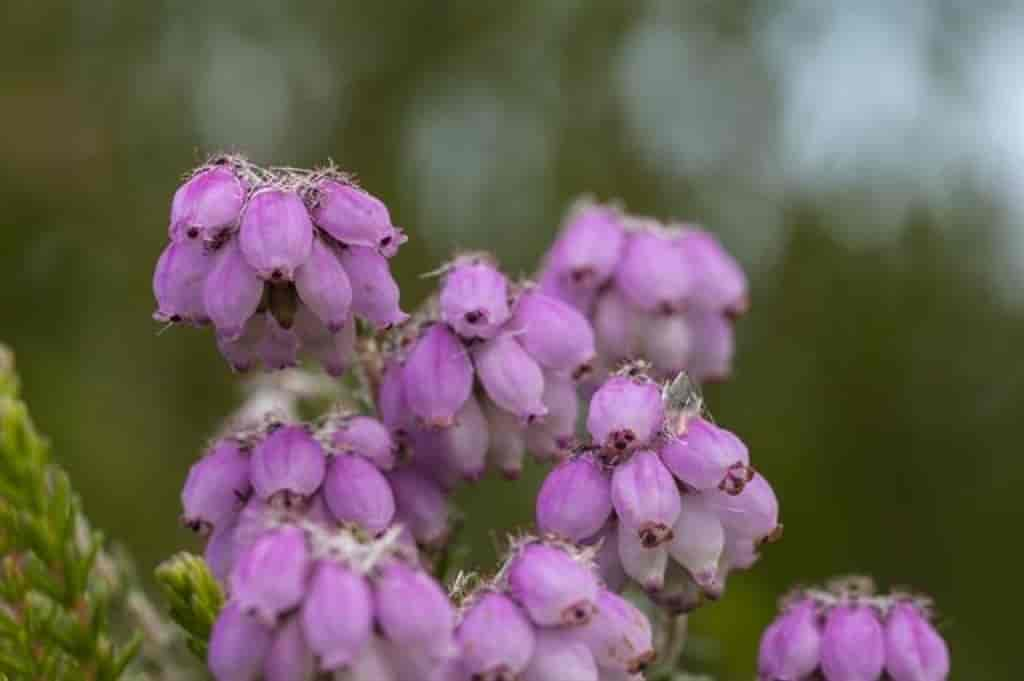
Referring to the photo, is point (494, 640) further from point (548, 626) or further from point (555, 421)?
point (555, 421)

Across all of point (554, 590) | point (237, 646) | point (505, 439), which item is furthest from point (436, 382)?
point (237, 646)

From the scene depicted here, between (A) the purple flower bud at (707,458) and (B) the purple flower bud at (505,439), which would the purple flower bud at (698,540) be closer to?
(A) the purple flower bud at (707,458)

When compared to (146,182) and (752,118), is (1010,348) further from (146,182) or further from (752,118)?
(146,182)

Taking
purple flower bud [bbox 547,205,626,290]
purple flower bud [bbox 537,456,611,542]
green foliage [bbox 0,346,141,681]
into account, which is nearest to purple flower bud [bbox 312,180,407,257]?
purple flower bud [bbox 537,456,611,542]

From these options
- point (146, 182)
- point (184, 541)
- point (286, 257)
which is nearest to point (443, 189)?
point (146, 182)

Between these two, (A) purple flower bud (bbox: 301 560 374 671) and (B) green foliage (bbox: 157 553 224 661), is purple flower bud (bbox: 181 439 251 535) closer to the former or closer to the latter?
(B) green foliage (bbox: 157 553 224 661)

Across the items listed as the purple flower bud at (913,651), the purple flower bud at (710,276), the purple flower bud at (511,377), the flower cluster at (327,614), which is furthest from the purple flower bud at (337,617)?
the purple flower bud at (710,276)
